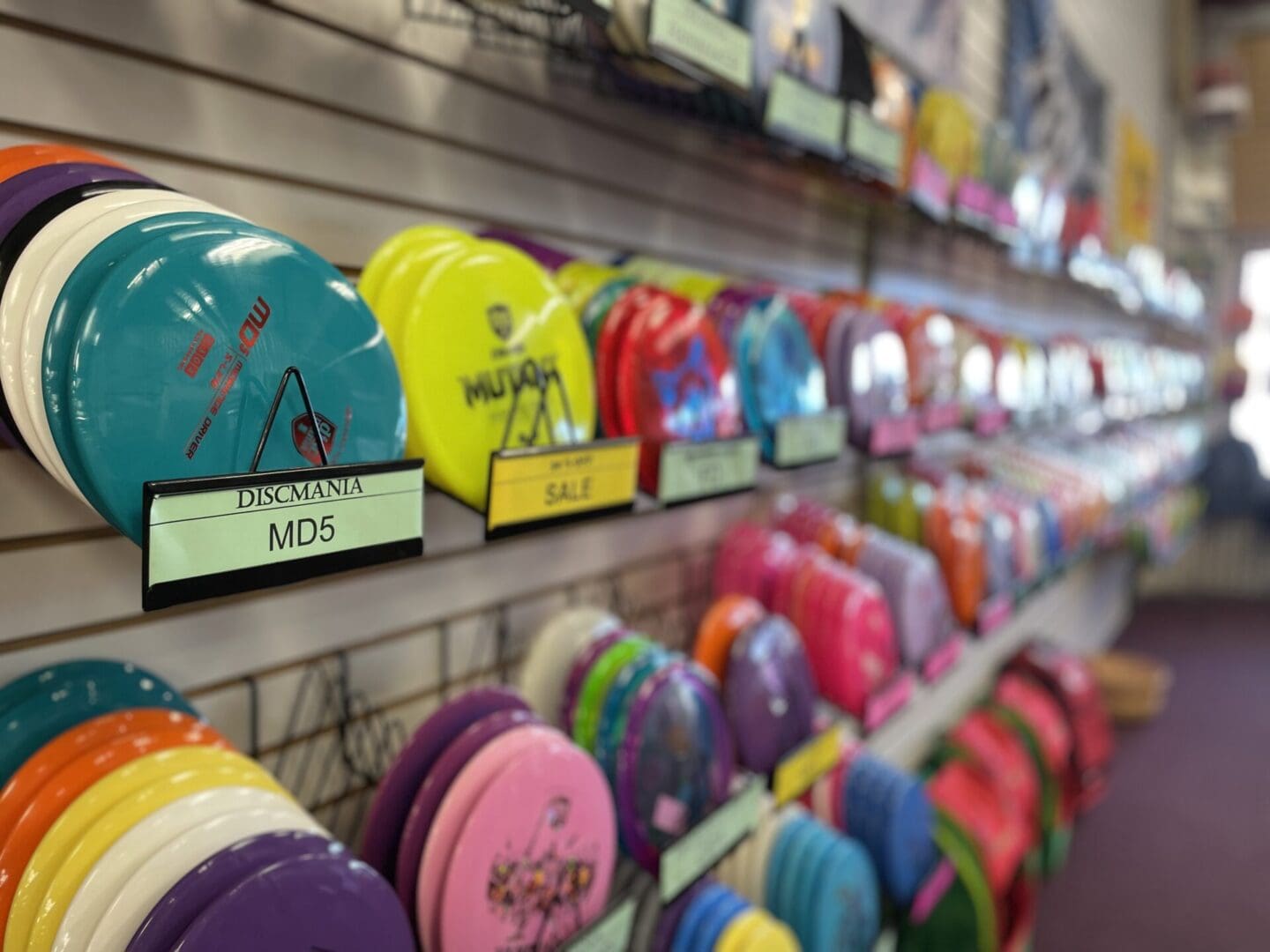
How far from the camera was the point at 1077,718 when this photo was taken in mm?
3600

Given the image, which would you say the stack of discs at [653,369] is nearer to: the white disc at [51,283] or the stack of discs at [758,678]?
the stack of discs at [758,678]

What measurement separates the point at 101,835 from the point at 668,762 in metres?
0.72

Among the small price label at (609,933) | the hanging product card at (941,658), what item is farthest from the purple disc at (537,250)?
the hanging product card at (941,658)

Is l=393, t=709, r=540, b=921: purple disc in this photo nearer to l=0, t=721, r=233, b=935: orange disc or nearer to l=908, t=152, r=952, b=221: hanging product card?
l=0, t=721, r=233, b=935: orange disc

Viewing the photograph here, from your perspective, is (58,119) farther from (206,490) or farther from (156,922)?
(156,922)

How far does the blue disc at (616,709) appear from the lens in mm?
1198

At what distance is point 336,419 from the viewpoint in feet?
2.51

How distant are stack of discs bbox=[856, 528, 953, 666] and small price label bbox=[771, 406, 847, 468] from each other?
485 millimetres

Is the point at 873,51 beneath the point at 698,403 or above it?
above

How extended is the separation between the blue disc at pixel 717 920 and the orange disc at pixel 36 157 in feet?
3.95

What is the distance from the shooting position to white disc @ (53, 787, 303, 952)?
2.09 ft

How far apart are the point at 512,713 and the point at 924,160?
59.7 inches

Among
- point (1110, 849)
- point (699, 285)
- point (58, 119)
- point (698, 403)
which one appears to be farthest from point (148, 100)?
point (1110, 849)

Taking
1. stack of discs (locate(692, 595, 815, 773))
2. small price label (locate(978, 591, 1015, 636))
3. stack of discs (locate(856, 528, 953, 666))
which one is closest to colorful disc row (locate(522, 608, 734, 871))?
stack of discs (locate(692, 595, 815, 773))
